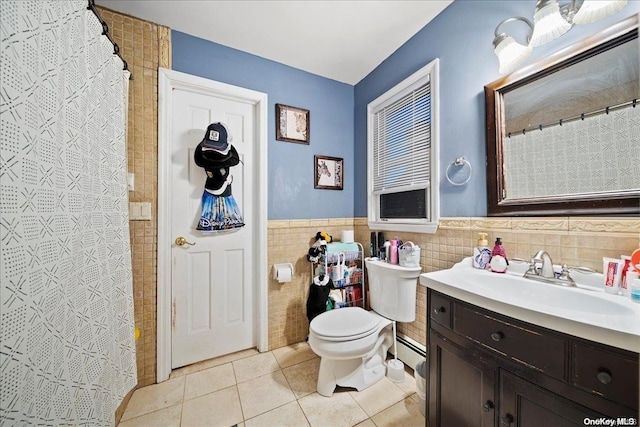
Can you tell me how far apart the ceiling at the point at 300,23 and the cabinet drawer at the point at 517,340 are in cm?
178

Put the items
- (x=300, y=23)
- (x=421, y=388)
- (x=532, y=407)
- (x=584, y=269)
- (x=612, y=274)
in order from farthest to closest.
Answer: (x=300, y=23), (x=421, y=388), (x=584, y=269), (x=612, y=274), (x=532, y=407)

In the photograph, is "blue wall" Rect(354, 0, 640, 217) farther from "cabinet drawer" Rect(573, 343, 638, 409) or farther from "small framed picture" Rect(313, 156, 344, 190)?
"small framed picture" Rect(313, 156, 344, 190)

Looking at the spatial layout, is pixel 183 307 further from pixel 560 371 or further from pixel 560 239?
pixel 560 239

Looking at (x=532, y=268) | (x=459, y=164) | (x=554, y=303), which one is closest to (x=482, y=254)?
(x=532, y=268)

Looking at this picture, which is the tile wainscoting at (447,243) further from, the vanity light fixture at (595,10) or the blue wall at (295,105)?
the vanity light fixture at (595,10)

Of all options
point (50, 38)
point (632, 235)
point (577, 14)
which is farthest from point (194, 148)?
point (632, 235)

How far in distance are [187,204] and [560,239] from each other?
7.11ft

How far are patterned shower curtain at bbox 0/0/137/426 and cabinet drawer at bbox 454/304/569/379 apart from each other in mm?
1361

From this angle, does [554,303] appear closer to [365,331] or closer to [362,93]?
[365,331]

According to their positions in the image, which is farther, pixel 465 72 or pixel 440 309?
pixel 465 72

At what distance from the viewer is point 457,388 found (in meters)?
0.91

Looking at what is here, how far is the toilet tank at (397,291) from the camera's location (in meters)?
1.49

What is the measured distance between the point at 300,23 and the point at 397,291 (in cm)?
194
